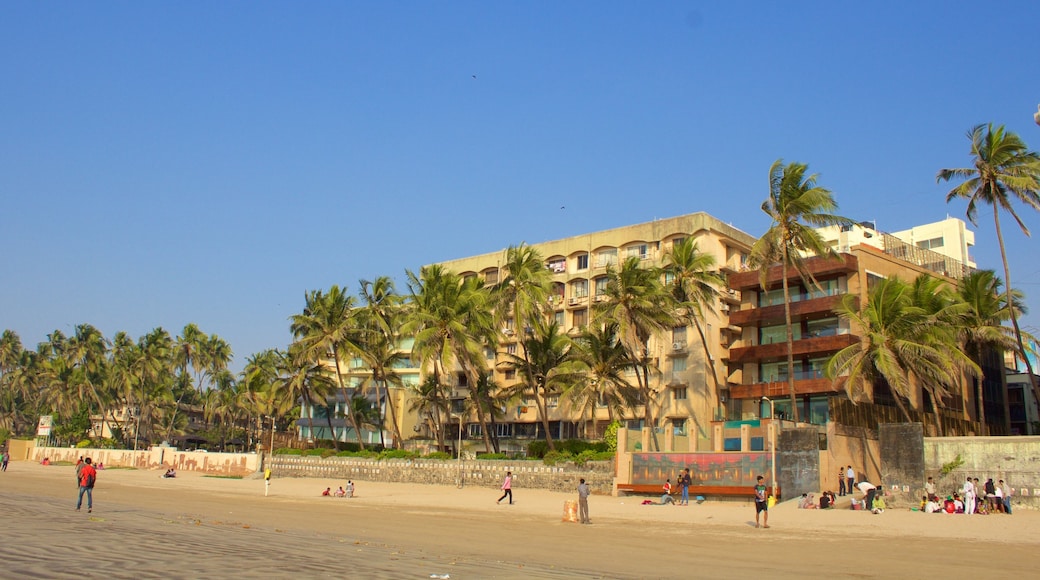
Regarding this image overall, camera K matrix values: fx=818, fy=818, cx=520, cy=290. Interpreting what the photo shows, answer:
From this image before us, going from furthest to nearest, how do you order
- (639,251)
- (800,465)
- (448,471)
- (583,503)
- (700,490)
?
(639,251), (448,471), (700,490), (800,465), (583,503)

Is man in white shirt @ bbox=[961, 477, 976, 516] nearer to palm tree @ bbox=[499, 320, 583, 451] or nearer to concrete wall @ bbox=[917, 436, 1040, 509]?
concrete wall @ bbox=[917, 436, 1040, 509]

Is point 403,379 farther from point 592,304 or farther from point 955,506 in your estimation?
point 955,506

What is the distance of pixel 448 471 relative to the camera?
5044 cm

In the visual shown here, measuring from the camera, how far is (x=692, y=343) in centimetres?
5409

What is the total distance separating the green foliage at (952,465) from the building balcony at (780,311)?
15.3 meters

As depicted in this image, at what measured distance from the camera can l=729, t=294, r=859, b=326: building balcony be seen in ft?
162

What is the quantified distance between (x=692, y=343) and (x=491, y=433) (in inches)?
731

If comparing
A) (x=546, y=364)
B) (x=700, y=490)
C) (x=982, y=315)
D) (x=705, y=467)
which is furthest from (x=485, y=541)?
(x=982, y=315)

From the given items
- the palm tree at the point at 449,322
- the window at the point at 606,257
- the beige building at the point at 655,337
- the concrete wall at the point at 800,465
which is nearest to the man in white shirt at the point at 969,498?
the concrete wall at the point at 800,465

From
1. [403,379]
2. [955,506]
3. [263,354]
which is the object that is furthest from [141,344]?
[955,506]

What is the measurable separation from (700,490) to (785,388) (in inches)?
592

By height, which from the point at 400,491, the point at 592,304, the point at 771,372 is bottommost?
the point at 400,491

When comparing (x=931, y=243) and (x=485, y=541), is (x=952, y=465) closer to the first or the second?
(x=485, y=541)

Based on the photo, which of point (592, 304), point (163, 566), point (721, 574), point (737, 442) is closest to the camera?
point (163, 566)
